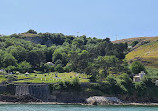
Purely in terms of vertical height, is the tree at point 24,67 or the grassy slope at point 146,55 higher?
the grassy slope at point 146,55

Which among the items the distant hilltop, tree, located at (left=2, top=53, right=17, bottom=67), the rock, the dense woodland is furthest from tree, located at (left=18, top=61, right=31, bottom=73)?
the distant hilltop

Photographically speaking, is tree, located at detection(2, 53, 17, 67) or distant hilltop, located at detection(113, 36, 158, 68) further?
distant hilltop, located at detection(113, 36, 158, 68)

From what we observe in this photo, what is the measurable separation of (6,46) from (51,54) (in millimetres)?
25517

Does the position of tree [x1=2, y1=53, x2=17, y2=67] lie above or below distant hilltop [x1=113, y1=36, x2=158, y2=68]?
below

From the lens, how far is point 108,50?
12781 centimetres

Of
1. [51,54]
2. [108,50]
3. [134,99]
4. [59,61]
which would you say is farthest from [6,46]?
[134,99]

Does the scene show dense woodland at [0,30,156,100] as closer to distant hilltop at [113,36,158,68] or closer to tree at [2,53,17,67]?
tree at [2,53,17,67]

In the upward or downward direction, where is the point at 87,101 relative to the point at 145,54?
downward

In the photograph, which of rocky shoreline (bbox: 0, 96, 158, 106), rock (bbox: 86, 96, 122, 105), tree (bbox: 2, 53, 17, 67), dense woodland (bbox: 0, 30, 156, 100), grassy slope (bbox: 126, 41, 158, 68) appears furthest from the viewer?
grassy slope (bbox: 126, 41, 158, 68)

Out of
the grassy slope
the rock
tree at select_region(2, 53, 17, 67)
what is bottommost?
the rock

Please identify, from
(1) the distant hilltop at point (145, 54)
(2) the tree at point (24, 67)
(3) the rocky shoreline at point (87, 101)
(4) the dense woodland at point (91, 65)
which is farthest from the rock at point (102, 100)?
(1) the distant hilltop at point (145, 54)

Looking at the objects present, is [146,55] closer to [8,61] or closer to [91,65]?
[91,65]

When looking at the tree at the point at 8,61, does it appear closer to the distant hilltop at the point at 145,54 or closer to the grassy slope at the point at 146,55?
the distant hilltop at the point at 145,54

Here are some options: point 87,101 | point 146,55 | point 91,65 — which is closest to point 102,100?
point 87,101
